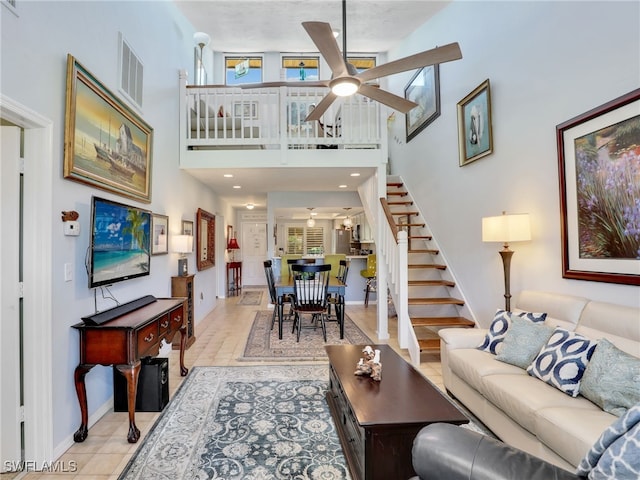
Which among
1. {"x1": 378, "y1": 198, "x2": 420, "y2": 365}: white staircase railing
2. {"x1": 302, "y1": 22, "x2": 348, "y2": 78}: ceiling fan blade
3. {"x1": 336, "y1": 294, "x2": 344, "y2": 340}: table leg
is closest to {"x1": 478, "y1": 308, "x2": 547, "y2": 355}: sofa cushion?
{"x1": 378, "y1": 198, "x2": 420, "y2": 365}: white staircase railing

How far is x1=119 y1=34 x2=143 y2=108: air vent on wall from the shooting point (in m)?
2.82

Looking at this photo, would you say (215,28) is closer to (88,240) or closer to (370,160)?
(370,160)

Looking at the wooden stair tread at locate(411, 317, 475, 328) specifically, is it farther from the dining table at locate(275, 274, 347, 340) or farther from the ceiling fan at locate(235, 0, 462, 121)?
the ceiling fan at locate(235, 0, 462, 121)

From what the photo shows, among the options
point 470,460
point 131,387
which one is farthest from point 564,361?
point 131,387

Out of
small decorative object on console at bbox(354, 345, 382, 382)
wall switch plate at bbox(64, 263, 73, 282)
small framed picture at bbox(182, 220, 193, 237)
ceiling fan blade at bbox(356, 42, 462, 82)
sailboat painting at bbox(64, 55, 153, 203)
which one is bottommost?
small decorative object on console at bbox(354, 345, 382, 382)

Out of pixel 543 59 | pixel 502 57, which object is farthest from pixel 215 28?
pixel 543 59

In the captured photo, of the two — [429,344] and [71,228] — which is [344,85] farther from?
[429,344]

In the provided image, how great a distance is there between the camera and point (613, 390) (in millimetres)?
1552

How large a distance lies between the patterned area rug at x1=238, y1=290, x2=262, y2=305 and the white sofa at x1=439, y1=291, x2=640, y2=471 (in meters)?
5.01

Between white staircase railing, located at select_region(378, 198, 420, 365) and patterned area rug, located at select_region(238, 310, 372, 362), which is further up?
white staircase railing, located at select_region(378, 198, 420, 365)

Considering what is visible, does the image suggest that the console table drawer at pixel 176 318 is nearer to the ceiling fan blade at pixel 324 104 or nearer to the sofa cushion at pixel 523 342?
the ceiling fan blade at pixel 324 104

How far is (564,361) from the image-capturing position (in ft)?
6.11

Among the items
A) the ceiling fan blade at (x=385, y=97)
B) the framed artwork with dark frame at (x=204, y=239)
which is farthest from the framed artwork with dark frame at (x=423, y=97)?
the framed artwork with dark frame at (x=204, y=239)

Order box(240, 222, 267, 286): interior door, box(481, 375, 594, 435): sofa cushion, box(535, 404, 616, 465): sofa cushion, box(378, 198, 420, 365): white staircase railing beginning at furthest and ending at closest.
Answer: box(240, 222, 267, 286): interior door
box(378, 198, 420, 365): white staircase railing
box(481, 375, 594, 435): sofa cushion
box(535, 404, 616, 465): sofa cushion
